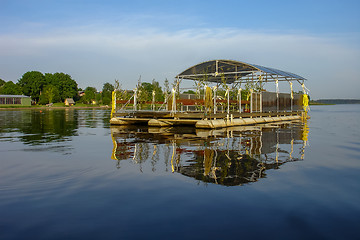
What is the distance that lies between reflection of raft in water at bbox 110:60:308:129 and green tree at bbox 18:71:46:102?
95.6 metres

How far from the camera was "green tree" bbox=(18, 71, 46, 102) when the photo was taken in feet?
384

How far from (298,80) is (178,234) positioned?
3789cm

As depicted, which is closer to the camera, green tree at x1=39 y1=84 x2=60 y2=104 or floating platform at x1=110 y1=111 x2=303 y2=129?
floating platform at x1=110 y1=111 x2=303 y2=129

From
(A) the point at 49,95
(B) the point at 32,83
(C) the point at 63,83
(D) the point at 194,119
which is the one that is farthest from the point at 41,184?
(C) the point at 63,83

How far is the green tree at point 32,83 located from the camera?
4609 inches

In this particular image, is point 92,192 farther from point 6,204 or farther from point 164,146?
point 164,146

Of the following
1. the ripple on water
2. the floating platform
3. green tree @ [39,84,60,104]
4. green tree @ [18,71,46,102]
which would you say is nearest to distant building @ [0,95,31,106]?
green tree @ [39,84,60,104]

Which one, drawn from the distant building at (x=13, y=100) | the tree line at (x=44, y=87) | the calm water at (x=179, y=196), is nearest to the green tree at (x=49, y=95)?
the tree line at (x=44, y=87)

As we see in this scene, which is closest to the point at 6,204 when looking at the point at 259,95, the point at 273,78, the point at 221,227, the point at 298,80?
the point at 221,227

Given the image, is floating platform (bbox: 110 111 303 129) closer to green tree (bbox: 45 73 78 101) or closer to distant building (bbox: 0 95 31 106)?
distant building (bbox: 0 95 31 106)

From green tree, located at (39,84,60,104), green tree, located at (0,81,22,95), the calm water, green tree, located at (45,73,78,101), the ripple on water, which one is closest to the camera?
the calm water

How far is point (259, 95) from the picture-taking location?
31344mm

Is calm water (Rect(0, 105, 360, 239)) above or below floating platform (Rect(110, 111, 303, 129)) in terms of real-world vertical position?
below

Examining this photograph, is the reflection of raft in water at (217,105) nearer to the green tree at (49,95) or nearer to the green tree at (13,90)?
the green tree at (49,95)
